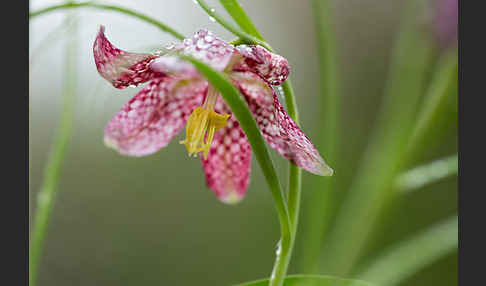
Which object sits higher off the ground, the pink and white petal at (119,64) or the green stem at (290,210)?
the pink and white petal at (119,64)

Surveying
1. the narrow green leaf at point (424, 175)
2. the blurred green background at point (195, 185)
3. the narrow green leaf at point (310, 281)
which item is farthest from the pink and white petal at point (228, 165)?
the blurred green background at point (195, 185)

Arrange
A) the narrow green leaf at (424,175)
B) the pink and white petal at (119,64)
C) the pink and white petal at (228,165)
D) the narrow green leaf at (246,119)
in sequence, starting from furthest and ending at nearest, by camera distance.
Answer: the narrow green leaf at (424,175) < the pink and white petal at (228,165) < the pink and white petal at (119,64) < the narrow green leaf at (246,119)

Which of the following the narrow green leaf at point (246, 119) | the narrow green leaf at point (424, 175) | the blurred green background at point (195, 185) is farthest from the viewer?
the blurred green background at point (195, 185)

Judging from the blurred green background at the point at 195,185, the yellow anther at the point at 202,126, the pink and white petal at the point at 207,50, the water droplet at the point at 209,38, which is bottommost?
the blurred green background at the point at 195,185

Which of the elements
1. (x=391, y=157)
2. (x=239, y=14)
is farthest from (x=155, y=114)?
(x=391, y=157)

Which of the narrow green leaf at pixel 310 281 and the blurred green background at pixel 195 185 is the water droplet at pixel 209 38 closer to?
the narrow green leaf at pixel 310 281
